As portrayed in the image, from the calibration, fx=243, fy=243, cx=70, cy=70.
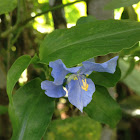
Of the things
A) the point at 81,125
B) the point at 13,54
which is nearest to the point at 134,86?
the point at 81,125

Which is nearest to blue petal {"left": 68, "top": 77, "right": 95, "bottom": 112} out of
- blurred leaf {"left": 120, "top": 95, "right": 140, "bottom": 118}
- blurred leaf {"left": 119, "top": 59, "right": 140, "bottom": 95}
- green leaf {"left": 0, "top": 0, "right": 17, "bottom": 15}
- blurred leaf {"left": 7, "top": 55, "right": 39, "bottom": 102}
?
blurred leaf {"left": 7, "top": 55, "right": 39, "bottom": 102}

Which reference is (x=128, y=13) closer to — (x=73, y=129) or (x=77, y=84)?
(x=77, y=84)

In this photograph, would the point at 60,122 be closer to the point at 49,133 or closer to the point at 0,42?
the point at 49,133

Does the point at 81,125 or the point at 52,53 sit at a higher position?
the point at 52,53

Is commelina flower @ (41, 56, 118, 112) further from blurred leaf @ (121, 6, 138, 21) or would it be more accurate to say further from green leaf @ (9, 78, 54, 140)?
blurred leaf @ (121, 6, 138, 21)

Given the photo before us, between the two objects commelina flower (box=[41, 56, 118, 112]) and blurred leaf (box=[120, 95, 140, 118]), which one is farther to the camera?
blurred leaf (box=[120, 95, 140, 118])

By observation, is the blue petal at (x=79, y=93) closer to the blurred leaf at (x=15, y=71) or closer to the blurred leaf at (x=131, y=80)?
the blurred leaf at (x=15, y=71)
